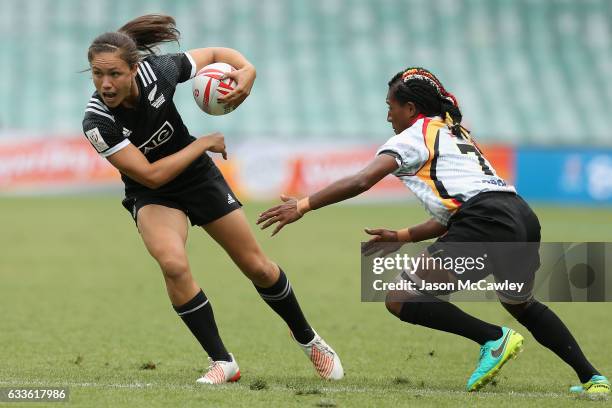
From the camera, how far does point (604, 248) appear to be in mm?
7289

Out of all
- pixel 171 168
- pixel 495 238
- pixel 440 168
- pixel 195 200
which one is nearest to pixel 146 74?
pixel 171 168

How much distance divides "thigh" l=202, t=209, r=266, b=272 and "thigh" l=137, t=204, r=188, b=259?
0.22 metres

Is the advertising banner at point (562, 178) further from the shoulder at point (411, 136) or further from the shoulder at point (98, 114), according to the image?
the shoulder at point (98, 114)

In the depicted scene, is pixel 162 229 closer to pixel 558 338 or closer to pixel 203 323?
pixel 203 323

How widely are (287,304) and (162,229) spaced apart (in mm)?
965

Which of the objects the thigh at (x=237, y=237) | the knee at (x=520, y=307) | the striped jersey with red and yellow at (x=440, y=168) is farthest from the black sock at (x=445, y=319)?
the thigh at (x=237, y=237)

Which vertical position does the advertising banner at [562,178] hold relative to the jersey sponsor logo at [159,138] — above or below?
below

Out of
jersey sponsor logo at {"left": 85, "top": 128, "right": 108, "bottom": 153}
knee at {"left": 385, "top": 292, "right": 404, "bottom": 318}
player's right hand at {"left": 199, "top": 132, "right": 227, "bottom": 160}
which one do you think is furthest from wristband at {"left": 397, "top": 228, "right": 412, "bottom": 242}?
jersey sponsor logo at {"left": 85, "top": 128, "right": 108, "bottom": 153}

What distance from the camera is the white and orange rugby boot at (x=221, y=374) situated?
5773mm

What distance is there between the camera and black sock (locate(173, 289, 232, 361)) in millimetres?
5906

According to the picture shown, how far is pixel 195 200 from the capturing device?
6102mm

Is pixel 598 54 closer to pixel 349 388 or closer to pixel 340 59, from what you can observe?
pixel 340 59

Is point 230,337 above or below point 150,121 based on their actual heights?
below

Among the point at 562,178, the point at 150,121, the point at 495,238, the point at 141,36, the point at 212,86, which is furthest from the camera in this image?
the point at 562,178
